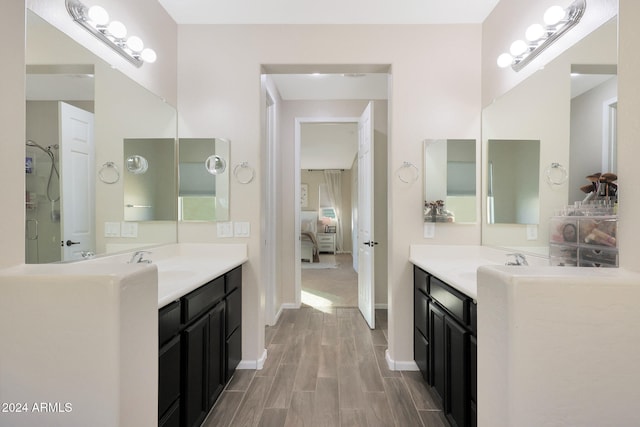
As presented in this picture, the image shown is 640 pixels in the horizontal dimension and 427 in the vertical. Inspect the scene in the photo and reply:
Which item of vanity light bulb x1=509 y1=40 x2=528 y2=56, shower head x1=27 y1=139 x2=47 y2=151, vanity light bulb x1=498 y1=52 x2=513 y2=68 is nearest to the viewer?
shower head x1=27 y1=139 x2=47 y2=151

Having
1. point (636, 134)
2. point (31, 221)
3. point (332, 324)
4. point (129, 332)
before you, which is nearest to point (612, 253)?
point (636, 134)

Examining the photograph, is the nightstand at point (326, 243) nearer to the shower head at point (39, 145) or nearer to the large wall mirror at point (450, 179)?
the large wall mirror at point (450, 179)

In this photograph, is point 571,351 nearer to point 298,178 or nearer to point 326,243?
point 298,178

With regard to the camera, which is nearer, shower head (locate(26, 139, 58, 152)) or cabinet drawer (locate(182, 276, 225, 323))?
shower head (locate(26, 139, 58, 152))

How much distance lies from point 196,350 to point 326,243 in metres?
7.56

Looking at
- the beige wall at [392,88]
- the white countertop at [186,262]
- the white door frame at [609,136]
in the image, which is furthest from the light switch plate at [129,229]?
the white door frame at [609,136]

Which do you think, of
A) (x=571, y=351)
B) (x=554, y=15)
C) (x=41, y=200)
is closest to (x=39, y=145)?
(x=41, y=200)

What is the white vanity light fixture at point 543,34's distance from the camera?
1544mm

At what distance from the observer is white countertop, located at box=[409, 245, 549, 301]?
177 cm

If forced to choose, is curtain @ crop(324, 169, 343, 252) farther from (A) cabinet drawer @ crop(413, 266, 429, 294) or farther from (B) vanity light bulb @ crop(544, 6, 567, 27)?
(B) vanity light bulb @ crop(544, 6, 567, 27)

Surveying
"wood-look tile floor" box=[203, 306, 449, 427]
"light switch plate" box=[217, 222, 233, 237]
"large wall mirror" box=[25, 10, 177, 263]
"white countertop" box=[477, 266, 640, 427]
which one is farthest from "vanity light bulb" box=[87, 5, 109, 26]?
"wood-look tile floor" box=[203, 306, 449, 427]

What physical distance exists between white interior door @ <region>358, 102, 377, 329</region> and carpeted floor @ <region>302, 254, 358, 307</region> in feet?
2.13

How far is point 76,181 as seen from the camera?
1.50m

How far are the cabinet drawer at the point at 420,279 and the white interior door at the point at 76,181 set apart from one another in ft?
6.55
